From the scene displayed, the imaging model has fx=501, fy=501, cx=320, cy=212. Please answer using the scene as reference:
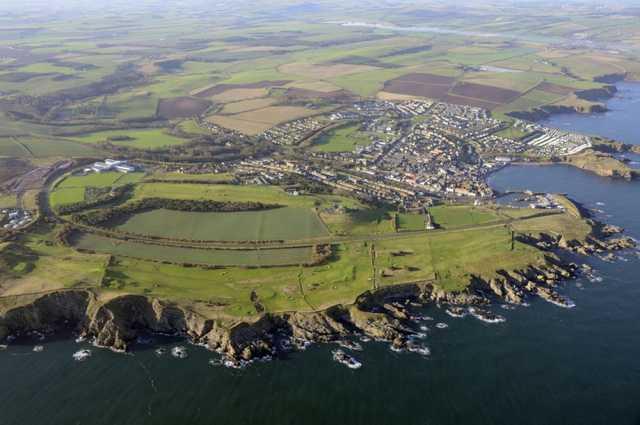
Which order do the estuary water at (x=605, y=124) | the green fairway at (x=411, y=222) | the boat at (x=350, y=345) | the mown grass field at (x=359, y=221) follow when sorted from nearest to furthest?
the boat at (x=350, y=345) → the mown grass field at (x=359, y=221) → the green fairway at (x=411, y=222) → the estuary water at (x=605, y=124)

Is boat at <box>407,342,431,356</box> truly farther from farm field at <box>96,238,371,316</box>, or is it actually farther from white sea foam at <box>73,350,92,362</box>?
white sea foam at <box>73,350,92,362</box>

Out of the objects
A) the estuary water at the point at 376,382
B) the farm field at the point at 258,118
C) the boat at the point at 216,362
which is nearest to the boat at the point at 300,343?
the estuary water at the point at 376,382

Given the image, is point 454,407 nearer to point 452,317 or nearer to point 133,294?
point 452,317

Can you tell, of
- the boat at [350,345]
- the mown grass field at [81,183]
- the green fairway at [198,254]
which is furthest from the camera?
the mown grass field at [81,183]

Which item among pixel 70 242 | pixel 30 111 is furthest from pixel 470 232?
pixel 30 111

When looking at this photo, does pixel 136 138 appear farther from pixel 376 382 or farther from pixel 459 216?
pixel 376 382

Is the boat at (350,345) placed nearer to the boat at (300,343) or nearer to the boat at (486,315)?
the boat at (300,343)

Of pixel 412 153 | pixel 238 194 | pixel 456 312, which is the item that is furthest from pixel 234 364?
pixel 412 153
